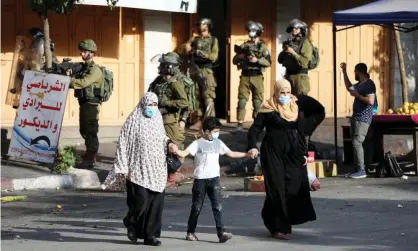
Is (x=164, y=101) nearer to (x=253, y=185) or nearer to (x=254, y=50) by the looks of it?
(x=253, y=185)

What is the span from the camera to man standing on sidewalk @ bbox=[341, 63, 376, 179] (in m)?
16.5

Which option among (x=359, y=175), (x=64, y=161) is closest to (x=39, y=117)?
(x=64, y=161)

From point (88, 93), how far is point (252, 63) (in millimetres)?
4022

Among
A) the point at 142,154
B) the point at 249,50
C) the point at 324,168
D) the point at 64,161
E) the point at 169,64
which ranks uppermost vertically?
the point at 249,50

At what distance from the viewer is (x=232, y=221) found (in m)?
12.4

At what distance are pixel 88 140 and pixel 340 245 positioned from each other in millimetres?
7068

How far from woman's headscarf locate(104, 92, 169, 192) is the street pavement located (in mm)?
639

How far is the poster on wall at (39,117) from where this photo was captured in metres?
16.2

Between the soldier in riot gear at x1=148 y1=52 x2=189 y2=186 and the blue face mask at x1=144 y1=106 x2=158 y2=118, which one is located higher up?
the soldier in riot gear at x1=148 y1=52 x2=189 y2=186

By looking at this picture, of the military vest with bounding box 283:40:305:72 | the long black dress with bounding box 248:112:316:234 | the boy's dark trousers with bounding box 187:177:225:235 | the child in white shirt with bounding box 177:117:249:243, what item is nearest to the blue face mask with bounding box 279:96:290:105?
the long black dress with bounding box 248:112:316:234

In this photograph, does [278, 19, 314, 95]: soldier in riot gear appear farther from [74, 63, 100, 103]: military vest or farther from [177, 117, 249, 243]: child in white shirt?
[177, 117, 249, 243]: child in white shirt

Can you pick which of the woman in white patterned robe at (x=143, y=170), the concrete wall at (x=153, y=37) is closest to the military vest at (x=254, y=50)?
the concrete wall at (x=153, y=37)

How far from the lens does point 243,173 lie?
1806 centimetres

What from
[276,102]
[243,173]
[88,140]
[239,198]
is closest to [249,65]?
[243,173]
